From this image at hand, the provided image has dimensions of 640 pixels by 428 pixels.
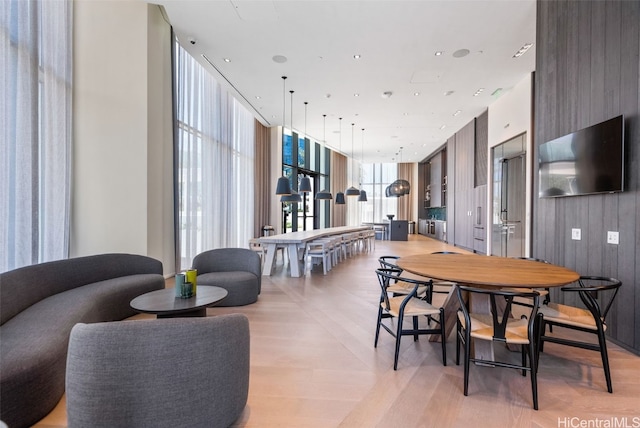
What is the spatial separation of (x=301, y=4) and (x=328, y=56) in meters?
1.33

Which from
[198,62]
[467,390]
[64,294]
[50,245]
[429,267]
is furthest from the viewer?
[198,62]

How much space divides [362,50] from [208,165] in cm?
378

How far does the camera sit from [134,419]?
132cm

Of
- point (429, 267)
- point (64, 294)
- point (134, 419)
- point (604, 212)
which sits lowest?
Answer: point (134, 419)

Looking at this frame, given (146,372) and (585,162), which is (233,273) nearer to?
(146,372)

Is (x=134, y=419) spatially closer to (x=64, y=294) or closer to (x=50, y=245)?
(x=64, y=294)

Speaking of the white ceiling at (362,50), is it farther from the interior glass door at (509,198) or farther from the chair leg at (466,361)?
the chair leg at (466,361)

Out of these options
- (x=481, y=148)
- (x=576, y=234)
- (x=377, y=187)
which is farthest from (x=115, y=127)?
(x=377, y=187)

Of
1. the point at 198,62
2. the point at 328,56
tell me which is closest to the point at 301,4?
the point at 328,56

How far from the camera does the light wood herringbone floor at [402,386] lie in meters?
1.71

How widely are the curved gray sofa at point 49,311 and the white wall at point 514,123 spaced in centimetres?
673

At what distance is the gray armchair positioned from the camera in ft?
4.13
